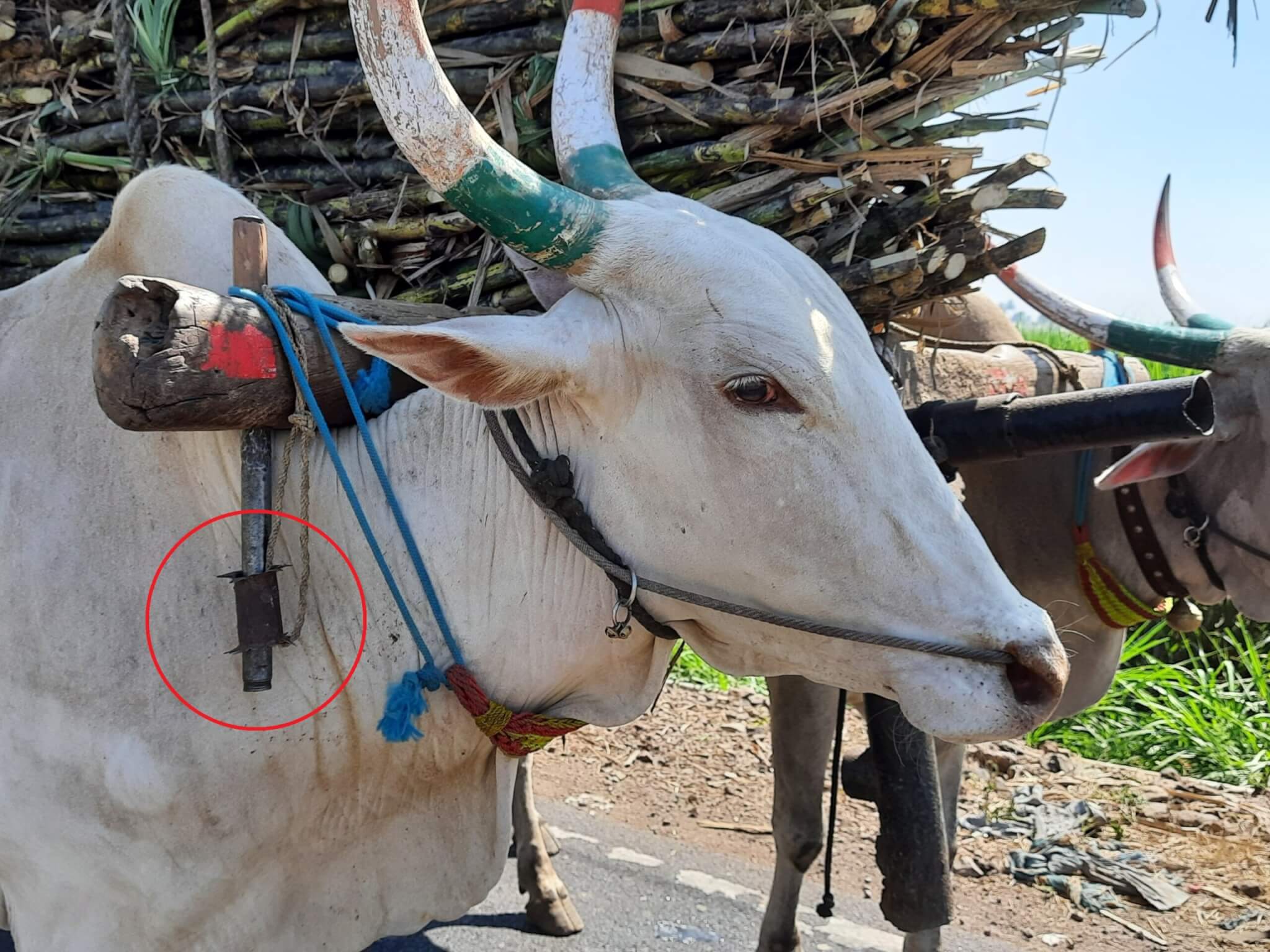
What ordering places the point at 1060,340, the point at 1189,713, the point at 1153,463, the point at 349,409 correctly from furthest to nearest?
the point at 1060,340, the point at 1189,713, the point at 1153,463, the point at 349,409

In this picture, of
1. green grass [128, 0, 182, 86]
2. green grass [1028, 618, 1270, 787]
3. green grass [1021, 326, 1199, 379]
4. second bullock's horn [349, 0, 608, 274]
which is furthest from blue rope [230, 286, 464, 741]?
green grass [1021, 326, 1199, 379]

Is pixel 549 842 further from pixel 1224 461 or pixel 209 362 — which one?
pixel 209 362

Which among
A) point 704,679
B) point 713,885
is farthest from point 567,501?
point 704,679

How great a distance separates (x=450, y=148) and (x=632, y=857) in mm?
3409

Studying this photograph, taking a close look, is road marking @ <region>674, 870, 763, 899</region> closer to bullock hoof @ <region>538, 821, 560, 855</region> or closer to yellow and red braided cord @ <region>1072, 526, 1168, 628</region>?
bullock hoof @ <region>538, 821, 560, 855</region>

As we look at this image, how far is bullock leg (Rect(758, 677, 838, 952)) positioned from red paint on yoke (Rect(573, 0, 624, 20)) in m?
2.03

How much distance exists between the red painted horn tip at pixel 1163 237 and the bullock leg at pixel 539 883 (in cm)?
320

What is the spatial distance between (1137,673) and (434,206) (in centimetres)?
513

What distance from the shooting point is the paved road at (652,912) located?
3.72m

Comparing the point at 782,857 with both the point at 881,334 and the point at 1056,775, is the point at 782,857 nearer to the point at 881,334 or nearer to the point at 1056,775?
the point at 881,334

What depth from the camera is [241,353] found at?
1.81 m

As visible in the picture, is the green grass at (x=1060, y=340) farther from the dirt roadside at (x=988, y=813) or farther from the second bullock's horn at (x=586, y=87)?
the second bullock's horn at (x=586, y=87)

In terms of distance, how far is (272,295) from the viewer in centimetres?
198

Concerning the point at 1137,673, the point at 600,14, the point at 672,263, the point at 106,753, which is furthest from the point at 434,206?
the point at 1137,673
